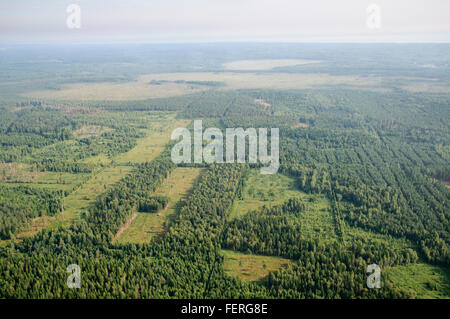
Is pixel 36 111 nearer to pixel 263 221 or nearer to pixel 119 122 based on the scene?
pixel 119 122

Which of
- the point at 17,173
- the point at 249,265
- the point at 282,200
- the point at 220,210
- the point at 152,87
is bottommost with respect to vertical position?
the point at 249,265

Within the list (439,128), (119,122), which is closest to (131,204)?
(119,122)

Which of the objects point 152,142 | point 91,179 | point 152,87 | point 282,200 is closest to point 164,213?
point 282,200

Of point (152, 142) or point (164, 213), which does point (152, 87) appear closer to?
point (152, 142)

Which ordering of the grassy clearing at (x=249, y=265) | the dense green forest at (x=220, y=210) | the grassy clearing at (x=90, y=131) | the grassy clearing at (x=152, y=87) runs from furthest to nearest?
1. the grassy clearing at (x=152, y=87)
2. the grassy clearing at (x=90, y=131)
3. the grassy clearing at (x=249, y=265)
4. the dense green forest at (x=220, y=210)

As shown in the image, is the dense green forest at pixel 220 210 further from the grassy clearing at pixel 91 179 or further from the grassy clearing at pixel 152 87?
the grassy clearing at pixel 152 87

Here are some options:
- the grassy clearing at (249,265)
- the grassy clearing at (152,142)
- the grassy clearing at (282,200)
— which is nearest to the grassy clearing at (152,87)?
the grassy clearing at (152,142)
